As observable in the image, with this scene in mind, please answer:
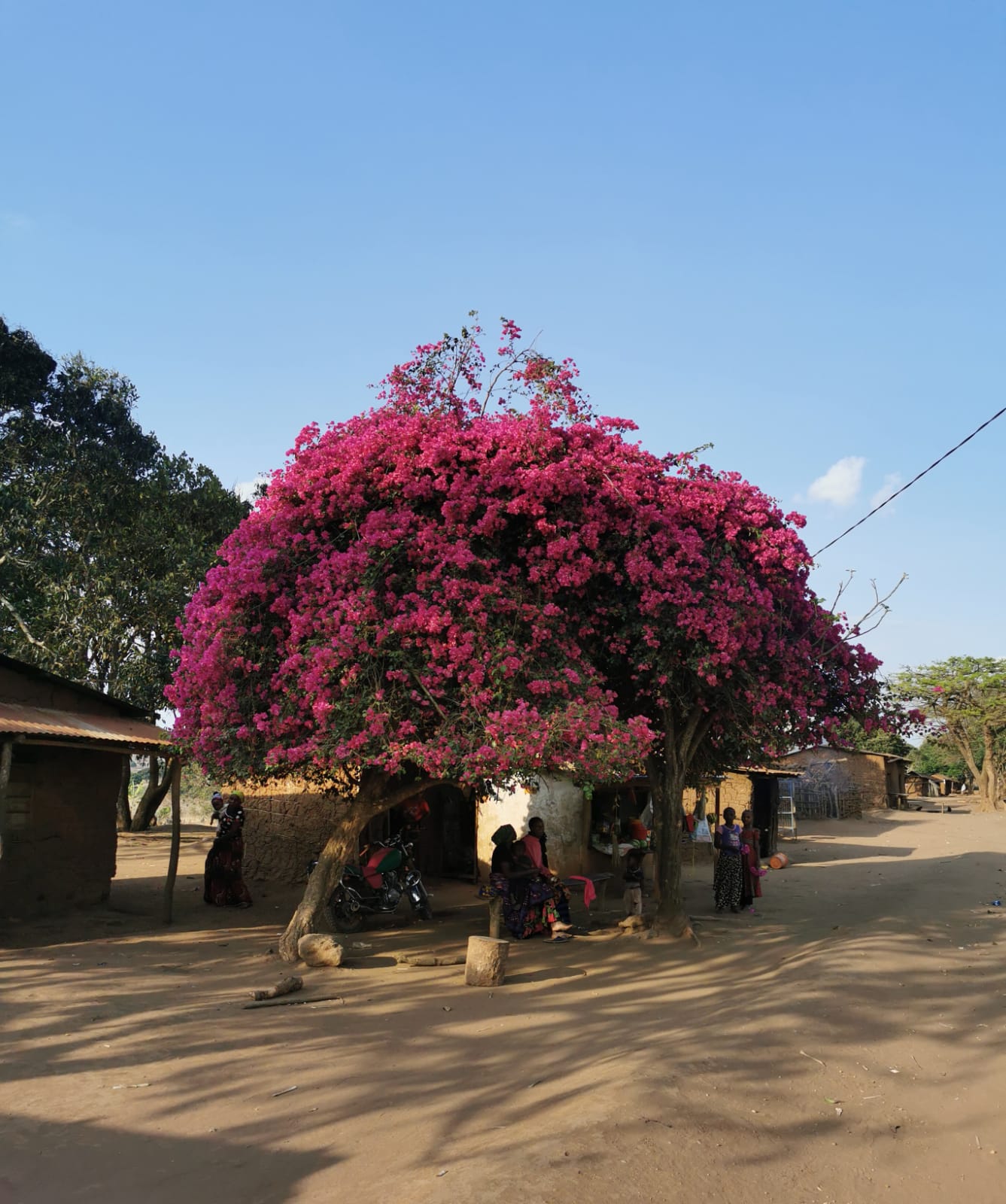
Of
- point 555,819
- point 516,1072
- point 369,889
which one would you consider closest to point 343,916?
point 369,889

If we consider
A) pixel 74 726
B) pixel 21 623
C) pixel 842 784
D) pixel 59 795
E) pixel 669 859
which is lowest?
pixel 669 859

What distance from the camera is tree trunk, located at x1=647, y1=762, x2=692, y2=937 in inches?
463

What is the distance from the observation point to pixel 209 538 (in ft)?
80.9

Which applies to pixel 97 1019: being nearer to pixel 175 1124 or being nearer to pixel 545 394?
pixel 175 1124

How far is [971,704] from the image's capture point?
48.5 m

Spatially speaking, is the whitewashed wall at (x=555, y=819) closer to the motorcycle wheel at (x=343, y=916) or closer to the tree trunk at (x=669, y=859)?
the motorcycle wheel at (x=343, y=916)

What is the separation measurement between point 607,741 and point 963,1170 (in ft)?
13.3

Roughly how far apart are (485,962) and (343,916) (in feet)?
13.0

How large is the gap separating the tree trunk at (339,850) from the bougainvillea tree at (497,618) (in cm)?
3

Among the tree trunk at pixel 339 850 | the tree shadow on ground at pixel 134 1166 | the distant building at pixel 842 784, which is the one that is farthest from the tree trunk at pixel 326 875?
the distant building at pixel 842 784

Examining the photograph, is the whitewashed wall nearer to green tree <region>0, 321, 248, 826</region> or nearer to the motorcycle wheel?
the motorcycle wheel

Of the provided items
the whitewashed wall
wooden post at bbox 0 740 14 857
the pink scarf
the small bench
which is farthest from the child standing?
wooden post at bbox 0 740 14 857

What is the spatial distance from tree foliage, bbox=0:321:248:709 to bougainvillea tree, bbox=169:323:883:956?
41.9 ft

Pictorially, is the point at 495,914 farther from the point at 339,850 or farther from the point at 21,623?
the point at 21,623
